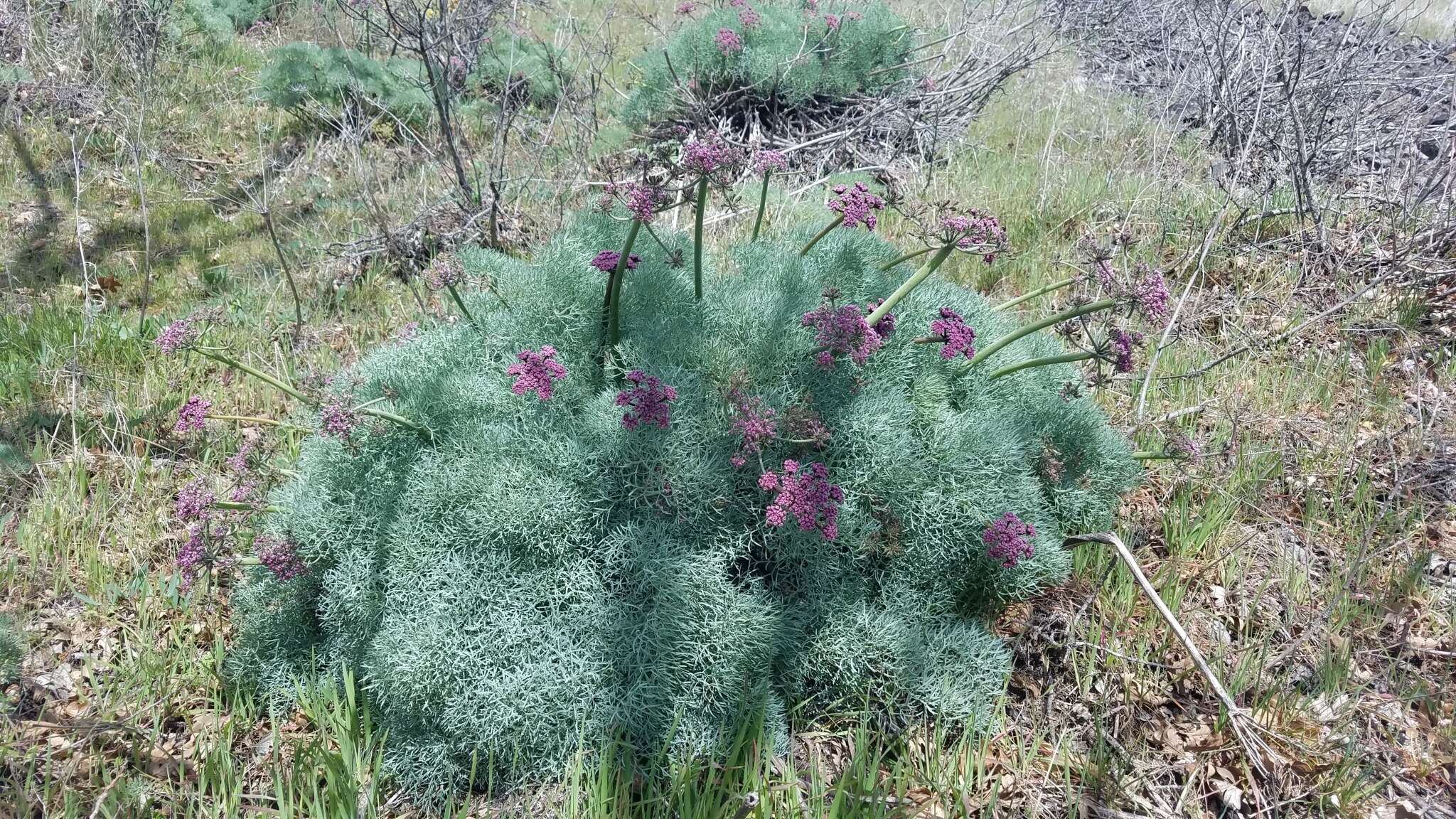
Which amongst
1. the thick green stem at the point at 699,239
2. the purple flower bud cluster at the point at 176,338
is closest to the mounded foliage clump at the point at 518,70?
the thick green stem at the point at 699,239

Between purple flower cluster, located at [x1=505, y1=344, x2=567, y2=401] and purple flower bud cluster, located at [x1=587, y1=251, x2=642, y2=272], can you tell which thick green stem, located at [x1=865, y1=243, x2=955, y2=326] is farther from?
purple flower cluster, located at [x1=505, y1=344, x2=567, y2=401]

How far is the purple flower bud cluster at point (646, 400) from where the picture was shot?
2201 millimetres

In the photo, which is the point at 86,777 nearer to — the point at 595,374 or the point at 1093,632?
the point at 595,374

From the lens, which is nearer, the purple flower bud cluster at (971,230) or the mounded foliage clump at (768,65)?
the purple flower bud cluster at (971,230)

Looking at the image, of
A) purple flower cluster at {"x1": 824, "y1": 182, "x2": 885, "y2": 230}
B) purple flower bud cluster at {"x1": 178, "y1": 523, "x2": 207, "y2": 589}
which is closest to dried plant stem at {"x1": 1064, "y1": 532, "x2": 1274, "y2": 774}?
purple flower cluster at {"x1": 824, "y1": 182, "x2": 885, "y2": 230}

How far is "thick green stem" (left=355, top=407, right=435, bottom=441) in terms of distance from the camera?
229cm

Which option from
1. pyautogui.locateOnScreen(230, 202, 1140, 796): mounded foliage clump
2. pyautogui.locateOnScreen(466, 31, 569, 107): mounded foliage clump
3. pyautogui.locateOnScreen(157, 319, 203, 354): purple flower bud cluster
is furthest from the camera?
pyautogui.locateOnScreen(466, 31, 569, 107): mounded foliage clump

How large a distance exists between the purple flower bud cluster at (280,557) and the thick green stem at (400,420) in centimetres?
41

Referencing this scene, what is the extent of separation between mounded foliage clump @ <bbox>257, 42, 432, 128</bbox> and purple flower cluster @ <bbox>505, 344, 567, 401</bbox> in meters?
4.49

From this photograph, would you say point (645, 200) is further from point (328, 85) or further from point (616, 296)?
point (328, 85)

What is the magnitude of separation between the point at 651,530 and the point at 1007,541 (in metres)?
0.93

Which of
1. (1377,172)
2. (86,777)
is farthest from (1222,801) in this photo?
(1377,172)

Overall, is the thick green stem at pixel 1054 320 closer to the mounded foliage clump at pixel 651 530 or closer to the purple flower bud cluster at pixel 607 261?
the mounded foliage clump at pixel 651 530

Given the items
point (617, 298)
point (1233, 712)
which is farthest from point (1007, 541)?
point (617, 298)
